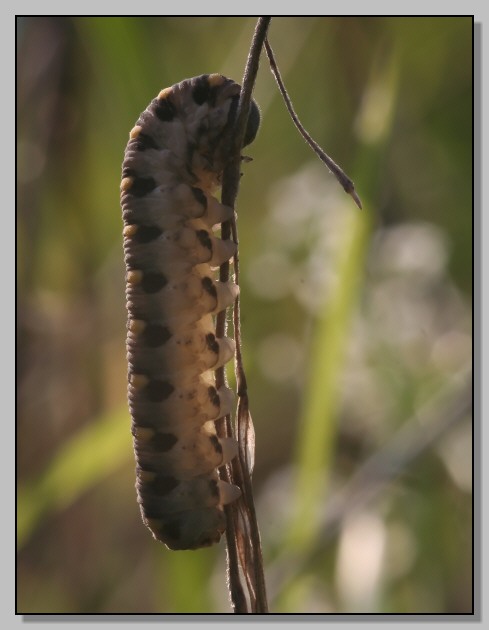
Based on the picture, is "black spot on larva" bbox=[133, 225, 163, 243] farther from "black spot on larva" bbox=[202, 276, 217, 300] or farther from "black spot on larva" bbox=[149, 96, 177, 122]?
"black spot on larva" bbox=[149, 96, 177, 122]

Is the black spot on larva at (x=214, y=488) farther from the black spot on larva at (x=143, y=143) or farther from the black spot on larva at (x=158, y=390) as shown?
the black spot on larva at (x=143, y=143)

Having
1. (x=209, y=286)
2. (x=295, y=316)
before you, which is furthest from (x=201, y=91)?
(x=295, y=316)

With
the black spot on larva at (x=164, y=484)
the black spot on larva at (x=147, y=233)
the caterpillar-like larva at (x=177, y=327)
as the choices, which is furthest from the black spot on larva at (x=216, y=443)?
the black spot on larva at (x=147, y=233)

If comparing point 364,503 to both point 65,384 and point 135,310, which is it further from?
point 65,384

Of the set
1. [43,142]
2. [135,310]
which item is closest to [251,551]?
[135,310]

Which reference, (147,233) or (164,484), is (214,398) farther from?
(147,233)

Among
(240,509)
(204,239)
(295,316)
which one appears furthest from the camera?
(295,316)
